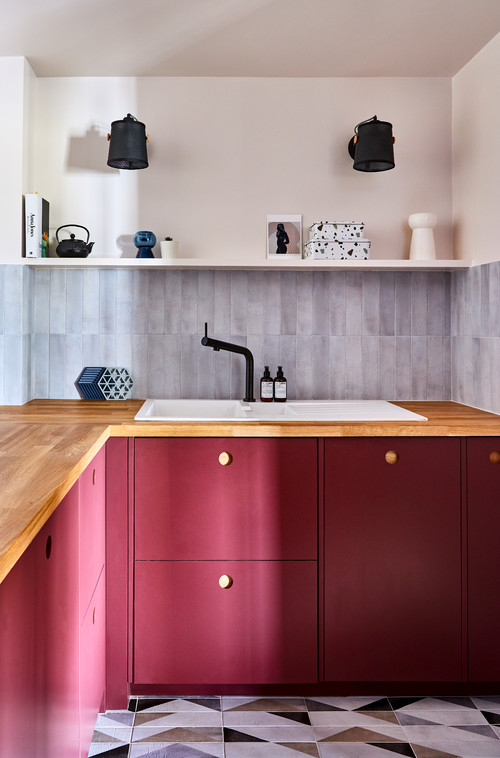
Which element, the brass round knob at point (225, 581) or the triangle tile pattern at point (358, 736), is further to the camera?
the brass round knob at point (225, 581)

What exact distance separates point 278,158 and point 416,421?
135 centimetres

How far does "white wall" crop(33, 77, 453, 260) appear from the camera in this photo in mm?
2848

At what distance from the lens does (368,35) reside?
2.46 meters

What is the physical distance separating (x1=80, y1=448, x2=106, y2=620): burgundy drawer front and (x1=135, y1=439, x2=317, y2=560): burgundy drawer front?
0.13 m

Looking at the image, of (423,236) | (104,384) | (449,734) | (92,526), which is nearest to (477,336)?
(423,236)

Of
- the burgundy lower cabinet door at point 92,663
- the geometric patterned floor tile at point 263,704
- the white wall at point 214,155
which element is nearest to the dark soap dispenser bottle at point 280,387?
the white wall at point 214,155

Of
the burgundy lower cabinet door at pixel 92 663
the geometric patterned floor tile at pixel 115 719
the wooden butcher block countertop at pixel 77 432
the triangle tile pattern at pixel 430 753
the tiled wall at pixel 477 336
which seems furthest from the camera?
the tiled wall at pixel 477 336

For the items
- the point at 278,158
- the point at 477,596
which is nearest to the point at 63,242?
the point at 278,158

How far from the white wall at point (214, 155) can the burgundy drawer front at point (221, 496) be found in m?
1.03

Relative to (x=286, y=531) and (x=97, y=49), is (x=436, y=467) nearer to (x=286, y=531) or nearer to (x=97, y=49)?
(x=286, y=531)

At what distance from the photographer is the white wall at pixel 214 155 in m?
2.85

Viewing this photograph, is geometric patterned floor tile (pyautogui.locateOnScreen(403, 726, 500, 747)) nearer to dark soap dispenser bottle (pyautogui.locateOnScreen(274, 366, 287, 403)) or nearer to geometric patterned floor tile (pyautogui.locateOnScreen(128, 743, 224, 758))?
geometric patterned floor tile (pyautogui.locateOnScreen(128, 743, 224, 758))

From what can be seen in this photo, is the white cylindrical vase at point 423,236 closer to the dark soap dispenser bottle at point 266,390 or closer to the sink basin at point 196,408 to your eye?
the dark soap dispenser bottle at point 266,390

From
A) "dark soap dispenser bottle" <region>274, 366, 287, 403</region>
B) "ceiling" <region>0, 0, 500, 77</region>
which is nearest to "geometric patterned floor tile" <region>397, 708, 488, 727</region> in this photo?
"dark soap dispenser bottle" <region>274, 366, 287, 403</region>
